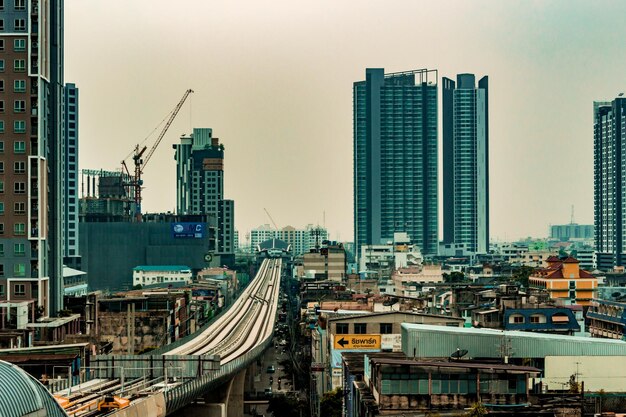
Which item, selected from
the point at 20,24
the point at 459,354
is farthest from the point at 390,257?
the point at 459,354

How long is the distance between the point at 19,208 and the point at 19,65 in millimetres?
8714

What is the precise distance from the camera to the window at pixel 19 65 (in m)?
74.2

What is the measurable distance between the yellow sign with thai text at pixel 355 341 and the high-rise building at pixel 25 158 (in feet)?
68.3

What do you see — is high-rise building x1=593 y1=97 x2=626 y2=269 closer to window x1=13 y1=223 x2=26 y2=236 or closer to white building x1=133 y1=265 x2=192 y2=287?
white building x1=133 y1=265 x2=192 y2=287

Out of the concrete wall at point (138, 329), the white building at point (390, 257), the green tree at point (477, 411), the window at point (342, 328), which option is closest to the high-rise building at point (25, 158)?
the concrete wall at point (138, 329)

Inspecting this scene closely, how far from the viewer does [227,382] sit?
63250 millimetres

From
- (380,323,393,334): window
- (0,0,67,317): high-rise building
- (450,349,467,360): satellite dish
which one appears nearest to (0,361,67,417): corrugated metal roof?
(450,349,467,360): satellite dish

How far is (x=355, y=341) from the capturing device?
6038 cm

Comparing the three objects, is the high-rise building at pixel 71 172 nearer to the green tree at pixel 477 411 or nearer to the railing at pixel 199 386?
the railing at pixel 199 386

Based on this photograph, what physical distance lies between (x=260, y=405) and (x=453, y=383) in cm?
3990

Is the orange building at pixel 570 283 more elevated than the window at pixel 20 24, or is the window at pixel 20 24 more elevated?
the window at pixel 20 24

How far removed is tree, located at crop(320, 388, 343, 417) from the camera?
52.0m

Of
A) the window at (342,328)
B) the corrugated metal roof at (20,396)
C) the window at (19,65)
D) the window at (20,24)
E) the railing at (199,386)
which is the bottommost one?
the railing at (199,386)

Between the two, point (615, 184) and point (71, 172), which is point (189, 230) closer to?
point (71, 172)
